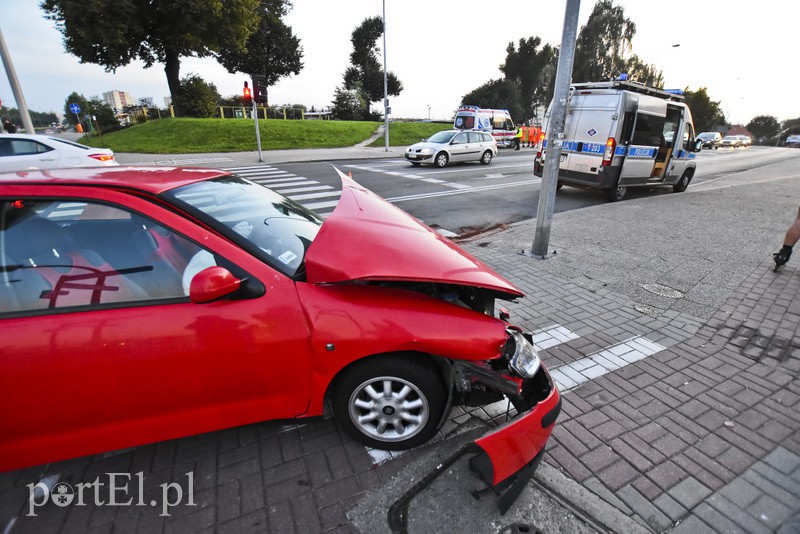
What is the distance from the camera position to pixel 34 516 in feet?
6.32

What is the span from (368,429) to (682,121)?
12719 millimetres

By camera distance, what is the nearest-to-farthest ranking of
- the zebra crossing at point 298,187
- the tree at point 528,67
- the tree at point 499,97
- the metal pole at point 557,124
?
the metal pole at point 557,124
the zebra crossing at point 298,187
the tree at point 499,97
the tree at point 528,67

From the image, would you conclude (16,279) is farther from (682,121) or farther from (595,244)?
(682,121)

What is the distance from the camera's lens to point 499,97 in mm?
53688

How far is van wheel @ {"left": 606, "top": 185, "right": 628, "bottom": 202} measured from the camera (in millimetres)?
9977

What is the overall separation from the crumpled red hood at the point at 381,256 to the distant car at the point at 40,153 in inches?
355

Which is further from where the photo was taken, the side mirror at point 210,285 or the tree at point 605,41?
the tree at point 605,41

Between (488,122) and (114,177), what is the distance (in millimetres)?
26628

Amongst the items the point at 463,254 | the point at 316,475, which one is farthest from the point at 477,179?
the point at 316,475

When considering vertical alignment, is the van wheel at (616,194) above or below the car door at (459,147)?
below

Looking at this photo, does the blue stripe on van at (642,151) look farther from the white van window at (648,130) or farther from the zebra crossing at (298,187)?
the zebra crossing at (298,187)

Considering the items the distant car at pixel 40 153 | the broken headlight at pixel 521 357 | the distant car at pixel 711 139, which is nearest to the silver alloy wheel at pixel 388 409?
the broken headlight at pixel 521 357

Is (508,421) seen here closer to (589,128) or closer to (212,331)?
(212,331)

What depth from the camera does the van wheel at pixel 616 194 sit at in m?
9.98
